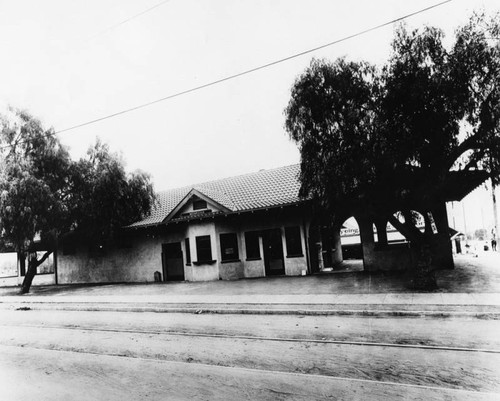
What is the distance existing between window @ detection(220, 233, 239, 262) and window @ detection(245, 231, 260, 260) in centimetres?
58

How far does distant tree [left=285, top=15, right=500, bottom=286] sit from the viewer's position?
10.6 meters

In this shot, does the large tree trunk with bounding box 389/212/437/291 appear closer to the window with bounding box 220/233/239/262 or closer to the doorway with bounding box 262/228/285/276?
the doorway with bounding box 262/228/285/276

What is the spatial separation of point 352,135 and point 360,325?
6.11m

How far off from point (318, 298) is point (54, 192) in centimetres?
1598

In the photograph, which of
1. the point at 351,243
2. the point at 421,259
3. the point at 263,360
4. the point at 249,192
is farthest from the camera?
the point at 351,243

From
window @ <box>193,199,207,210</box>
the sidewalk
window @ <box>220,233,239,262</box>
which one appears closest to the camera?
the sidewalk

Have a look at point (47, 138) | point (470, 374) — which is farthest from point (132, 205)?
point (470, 374)

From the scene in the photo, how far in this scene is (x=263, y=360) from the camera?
6.38m

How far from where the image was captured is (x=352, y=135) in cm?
1195

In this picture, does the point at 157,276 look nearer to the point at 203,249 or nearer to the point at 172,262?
the point at 172,262

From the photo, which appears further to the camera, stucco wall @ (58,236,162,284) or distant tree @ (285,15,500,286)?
stucco wall @ (58,236,162,284)

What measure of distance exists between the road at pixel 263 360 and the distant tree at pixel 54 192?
35.0ft

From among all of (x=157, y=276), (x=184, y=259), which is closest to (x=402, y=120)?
(x=184, y=259)

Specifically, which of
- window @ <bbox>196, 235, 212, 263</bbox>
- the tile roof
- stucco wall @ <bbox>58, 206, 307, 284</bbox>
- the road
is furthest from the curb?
the tile roof
